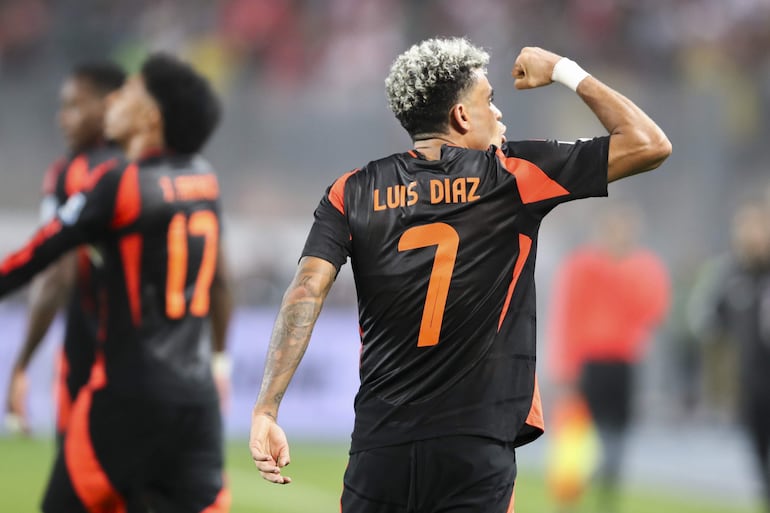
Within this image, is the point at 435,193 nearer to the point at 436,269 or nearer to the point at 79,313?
the point at 436,269

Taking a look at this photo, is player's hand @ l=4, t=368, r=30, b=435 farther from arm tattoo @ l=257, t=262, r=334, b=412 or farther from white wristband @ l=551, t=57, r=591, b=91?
white wristband @ l=551, t=57, r=591, b=91

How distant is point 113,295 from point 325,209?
157 cm

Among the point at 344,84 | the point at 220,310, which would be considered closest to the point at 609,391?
the point at 220,310

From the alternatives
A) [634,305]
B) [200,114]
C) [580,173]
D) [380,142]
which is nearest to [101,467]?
[200,114]


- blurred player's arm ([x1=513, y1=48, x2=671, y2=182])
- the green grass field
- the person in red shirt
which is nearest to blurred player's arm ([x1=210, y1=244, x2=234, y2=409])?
blurred player's arm ([x1=513, y1=48, x2=671, y2=182])

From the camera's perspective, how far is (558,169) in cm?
331

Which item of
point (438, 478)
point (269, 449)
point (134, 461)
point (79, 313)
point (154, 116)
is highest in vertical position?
point (154, 116)

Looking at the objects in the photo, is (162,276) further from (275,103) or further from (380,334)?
(275,103)

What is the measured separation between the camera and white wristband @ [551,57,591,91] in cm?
339

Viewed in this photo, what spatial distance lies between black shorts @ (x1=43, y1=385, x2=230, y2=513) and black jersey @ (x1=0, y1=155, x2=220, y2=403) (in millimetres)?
78

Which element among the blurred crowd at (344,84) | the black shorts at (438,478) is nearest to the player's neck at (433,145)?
the black shorts at (438,478)

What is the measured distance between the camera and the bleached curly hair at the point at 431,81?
3.43 meters

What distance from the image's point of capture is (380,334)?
3412 mm

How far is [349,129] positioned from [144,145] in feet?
30.6
